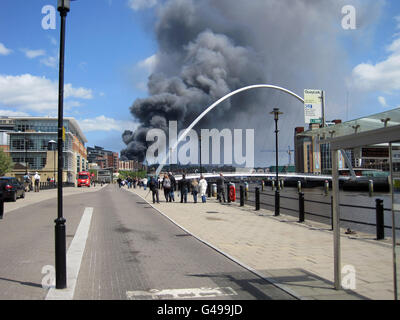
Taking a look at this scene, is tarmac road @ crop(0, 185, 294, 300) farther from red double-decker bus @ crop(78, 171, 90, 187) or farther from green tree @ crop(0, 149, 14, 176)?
green tree @ crop(0, 149, 14, 176)

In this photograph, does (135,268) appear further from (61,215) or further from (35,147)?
(35,147)

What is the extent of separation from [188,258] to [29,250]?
361 cm

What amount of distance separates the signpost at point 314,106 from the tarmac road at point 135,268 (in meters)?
7.97

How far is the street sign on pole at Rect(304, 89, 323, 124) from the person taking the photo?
612 inches

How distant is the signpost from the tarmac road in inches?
314

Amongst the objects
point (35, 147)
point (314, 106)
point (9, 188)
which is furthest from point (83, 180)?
point (314, 106)

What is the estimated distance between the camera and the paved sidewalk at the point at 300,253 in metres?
5.30

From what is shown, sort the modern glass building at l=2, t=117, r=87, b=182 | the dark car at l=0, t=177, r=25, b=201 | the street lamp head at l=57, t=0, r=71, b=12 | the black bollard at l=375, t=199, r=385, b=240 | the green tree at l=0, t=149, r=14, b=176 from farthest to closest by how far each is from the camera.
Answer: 1. the modern glass building at l=2, t=117, r=87, b=182
2. the green tree at l=0, t=149, r=14, b=176
3. the dark car at l=0, t=177, r=25, b=201
4. the black bollard at l=375, t=199, r=385, b=240
5. the street lamp head at l=57, t=0, r=71, b=12

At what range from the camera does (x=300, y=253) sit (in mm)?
7680

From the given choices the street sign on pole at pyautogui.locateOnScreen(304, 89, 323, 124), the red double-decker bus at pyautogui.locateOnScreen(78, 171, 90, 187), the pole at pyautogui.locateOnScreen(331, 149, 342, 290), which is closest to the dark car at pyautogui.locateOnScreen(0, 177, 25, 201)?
the street sign on pole at pyautogui.locateOnScreen(304, 89, 323, 124)

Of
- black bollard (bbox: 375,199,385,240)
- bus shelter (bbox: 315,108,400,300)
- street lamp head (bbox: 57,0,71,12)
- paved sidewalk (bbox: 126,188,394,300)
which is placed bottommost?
paved sidewalk (bbox: 126,188,394,300)

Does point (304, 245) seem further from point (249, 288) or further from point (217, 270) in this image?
point (249, 288)

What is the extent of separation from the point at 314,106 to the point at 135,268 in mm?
11946
